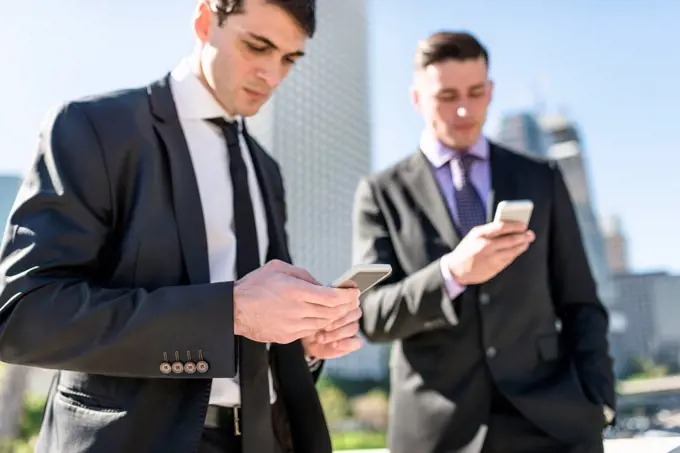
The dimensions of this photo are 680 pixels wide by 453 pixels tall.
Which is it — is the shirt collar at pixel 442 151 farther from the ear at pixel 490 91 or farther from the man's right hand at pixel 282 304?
the man's right hand at pixel 282 304

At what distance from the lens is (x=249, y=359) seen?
1.48 m


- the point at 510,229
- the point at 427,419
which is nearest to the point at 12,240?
the point at 510,229

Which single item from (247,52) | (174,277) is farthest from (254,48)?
(174,277)

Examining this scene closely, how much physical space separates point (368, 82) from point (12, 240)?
73799 millimetres

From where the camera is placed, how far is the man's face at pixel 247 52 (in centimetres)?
171

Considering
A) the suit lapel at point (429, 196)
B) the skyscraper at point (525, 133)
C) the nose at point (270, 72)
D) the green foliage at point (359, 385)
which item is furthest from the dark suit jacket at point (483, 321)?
the skyscraper at point (525, 133)

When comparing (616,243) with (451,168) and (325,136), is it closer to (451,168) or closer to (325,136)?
(325,136)

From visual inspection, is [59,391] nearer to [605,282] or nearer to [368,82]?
[605,282]

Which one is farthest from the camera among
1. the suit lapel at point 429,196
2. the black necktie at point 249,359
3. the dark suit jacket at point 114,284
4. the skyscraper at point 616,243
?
the skyscraper at point 616,243

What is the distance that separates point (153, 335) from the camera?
1196 mm

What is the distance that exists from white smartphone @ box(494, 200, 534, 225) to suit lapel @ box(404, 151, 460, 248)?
1.66ft

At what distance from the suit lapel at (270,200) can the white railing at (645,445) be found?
154cm

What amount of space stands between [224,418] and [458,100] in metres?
1.59

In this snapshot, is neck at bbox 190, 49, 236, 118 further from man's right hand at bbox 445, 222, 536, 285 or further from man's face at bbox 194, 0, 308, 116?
man's right hand at bbox 445, 222, 536, 285
